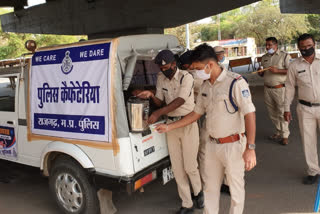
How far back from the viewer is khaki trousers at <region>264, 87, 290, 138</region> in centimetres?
570

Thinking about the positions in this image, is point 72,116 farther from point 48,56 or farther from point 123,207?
point 123,207

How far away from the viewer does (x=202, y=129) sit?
4008 millimetres

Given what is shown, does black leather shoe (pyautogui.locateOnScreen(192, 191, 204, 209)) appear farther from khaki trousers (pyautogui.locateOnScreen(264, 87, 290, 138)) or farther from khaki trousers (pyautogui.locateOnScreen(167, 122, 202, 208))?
khaki trousers (pyautogui.locateOnScreen(264, 87, 290, 138))

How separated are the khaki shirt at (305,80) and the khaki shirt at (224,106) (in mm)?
1649

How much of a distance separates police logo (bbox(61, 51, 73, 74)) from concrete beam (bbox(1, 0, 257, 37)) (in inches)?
459

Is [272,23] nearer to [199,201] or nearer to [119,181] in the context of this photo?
[199,201]

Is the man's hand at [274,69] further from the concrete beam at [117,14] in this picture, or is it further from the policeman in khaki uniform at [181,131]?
Answer: the concrete beam at [117,14]

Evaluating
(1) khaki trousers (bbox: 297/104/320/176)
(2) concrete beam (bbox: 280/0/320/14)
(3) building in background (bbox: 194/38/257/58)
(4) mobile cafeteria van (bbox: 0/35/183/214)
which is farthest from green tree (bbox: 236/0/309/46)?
(4) mobile cafeteria van (bbox: 0/35/183/214)

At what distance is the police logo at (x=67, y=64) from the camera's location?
332cm

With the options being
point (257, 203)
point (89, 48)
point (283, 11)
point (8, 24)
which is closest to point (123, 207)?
point (257, 203)

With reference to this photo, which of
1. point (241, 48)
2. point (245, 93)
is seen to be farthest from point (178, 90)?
point (241, 48)

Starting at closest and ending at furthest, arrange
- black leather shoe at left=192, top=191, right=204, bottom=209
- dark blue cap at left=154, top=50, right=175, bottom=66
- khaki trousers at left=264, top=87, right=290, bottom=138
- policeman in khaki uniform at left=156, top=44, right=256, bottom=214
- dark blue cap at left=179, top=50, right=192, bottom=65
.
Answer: policeman in khaki uniform at left=156, top=44, right=256, bottom=214 → dark blue cap at left=154, top=50, right=175, bottom=66 → black leather shoe at left=192, top=191, right=204, bottom=209 → dark blue cap at left=179, top=50, right=192, bottom=65 → khaki trousers at left=264, top=87, right=290, bottom=138

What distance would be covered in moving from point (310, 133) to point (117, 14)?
1299 cm

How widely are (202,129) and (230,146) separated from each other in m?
1.25
